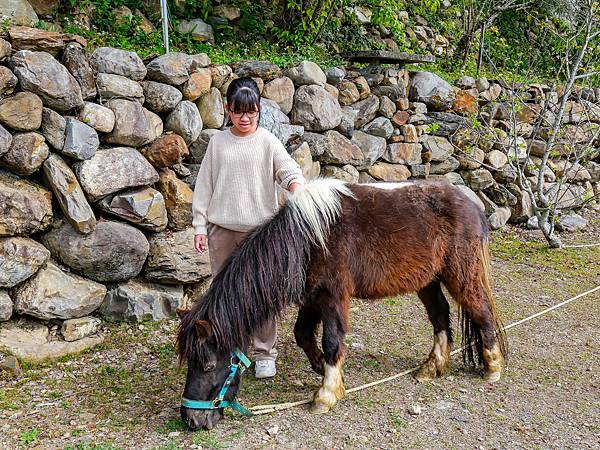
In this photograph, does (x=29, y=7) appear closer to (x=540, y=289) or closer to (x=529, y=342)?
(x=529, y=342)

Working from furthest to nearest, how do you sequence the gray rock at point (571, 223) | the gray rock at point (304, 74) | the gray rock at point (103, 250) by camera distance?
the gray rock at point (571, 223)
the gray rock at point (304, 74)
the gray rock at point (103, 250)

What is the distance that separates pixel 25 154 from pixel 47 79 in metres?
0.52

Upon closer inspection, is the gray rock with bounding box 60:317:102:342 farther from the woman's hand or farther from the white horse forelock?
the white horse forelock

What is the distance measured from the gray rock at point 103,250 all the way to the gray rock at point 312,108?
2058mm

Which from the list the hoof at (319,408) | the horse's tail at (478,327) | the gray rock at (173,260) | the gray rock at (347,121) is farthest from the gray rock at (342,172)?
the hoof at (319,408)

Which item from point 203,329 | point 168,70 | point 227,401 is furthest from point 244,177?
point 168,70

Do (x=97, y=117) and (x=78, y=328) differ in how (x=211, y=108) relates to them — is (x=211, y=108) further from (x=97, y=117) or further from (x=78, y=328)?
(x=78, y=328)

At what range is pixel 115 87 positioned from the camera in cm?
436

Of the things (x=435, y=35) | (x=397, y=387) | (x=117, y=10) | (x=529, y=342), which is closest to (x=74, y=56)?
(x=117, y=10)

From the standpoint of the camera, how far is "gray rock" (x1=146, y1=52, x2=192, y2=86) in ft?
15.1

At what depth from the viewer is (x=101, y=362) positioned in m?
3.91

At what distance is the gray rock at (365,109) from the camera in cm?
631

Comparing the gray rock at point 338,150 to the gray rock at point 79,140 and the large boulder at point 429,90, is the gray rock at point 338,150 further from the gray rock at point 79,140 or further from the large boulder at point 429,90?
the gray rock at point 79,140

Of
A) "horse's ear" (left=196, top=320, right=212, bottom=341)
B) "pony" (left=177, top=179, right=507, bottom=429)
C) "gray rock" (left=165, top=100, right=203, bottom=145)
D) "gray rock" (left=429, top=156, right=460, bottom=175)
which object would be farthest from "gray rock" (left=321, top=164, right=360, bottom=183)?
"horse's ear" (left=196, top=320, right=212, bottom=341)
